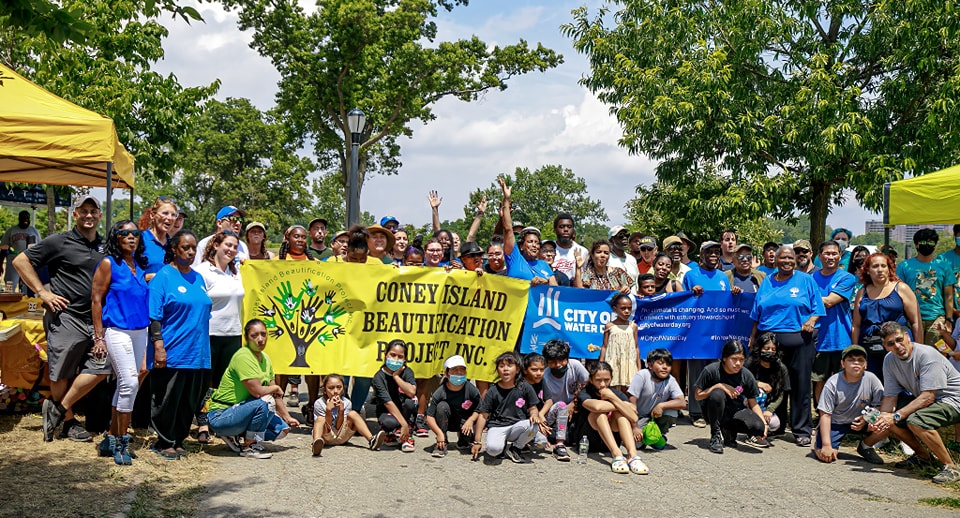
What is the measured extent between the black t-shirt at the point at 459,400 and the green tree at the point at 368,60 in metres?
21.0

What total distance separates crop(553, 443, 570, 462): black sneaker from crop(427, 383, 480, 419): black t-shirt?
0.80 meters

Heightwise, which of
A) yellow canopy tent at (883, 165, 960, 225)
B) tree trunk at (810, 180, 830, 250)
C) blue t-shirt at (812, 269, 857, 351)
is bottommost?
blue t-shirt at (812, 269, 857, 351)

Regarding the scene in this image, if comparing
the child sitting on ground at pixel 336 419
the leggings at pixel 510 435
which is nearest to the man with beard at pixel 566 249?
the leggings at pixel 510 435

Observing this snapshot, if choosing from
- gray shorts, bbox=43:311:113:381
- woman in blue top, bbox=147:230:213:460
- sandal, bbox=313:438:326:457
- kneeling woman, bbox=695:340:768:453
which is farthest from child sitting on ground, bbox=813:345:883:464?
gray shorts, bbox=43:311:113:381

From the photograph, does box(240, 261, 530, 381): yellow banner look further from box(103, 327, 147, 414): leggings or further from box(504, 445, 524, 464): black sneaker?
box(103, 327, 147, 414): leggings

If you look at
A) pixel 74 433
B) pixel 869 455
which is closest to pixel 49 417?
pixel 74 433

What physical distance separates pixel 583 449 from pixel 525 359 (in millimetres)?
958

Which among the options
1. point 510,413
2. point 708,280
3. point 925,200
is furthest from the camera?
point 708,280

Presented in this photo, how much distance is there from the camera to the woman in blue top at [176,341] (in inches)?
264

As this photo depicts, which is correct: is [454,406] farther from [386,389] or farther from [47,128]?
[47,128]

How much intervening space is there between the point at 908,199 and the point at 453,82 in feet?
69.9

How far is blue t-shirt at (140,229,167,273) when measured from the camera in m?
7.26

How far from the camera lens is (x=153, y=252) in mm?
7328

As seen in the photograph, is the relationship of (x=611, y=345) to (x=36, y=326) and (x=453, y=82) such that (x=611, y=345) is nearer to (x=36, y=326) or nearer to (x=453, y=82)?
(x=36, y=326)
